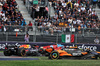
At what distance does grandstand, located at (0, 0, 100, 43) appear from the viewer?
20062 millimetres


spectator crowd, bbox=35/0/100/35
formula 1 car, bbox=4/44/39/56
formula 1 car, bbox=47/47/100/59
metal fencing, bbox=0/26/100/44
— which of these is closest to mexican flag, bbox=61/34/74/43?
metal fencing, bbox=0/26/100/44

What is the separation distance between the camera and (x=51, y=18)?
25406 millimetres

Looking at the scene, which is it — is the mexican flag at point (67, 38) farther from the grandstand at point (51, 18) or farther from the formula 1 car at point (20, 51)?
the formula 1 car at point (20, 51)

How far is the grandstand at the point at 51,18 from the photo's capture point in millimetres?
20062

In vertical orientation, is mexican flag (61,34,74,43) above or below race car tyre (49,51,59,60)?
above

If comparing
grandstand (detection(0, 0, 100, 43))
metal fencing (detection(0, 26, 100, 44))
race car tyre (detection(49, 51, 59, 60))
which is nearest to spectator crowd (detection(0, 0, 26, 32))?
grandstand (detection(0, 0, 100, 43))

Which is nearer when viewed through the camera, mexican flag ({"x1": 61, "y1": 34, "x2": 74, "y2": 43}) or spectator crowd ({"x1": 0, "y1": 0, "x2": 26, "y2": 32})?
mexican flag ({"x1": 61, "y1": 34, "x2": 74, "y2": 43})

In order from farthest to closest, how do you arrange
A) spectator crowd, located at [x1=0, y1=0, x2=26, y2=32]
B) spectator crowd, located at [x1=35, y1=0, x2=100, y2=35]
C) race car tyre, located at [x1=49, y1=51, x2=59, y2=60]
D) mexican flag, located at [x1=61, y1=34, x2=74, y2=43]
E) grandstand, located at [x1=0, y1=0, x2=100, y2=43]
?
spectator crowd, located at [x1=35, y1=0, x2=100, y2=35], spectator crowd, located at [x1=0, y1=0, x2=26, y2=32], mexican flag, located at [x1=61, y1=34, x2=74, y2=43], grandstand, located at [x1=0, y1=0, x2=100, y2=43], race car tyre, located at [x1=49, y1=51, x2=59, y2=60]

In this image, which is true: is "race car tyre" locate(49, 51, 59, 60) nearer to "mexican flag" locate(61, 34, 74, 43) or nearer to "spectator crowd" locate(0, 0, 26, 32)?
"mexican flag" locate(61, 34, 74, 43)

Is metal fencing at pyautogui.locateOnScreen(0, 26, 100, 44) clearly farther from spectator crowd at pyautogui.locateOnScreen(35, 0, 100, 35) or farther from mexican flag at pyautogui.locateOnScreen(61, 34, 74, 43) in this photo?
spectator crowd at pyautogui.locateOnScreen(35, 0, 100, 35)

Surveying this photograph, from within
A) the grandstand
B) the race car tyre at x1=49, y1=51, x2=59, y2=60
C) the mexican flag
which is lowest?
the race car tyre at x1=49, y1=51, x2=59, y2=60

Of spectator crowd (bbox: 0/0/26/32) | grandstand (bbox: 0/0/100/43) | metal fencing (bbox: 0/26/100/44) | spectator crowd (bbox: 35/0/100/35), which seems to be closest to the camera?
metal fencing (bbox: 0/26/100/44)

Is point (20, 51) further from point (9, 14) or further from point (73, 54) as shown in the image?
point (9, 14)

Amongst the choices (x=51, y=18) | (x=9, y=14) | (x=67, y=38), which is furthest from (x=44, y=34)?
(x=51, y=18)
